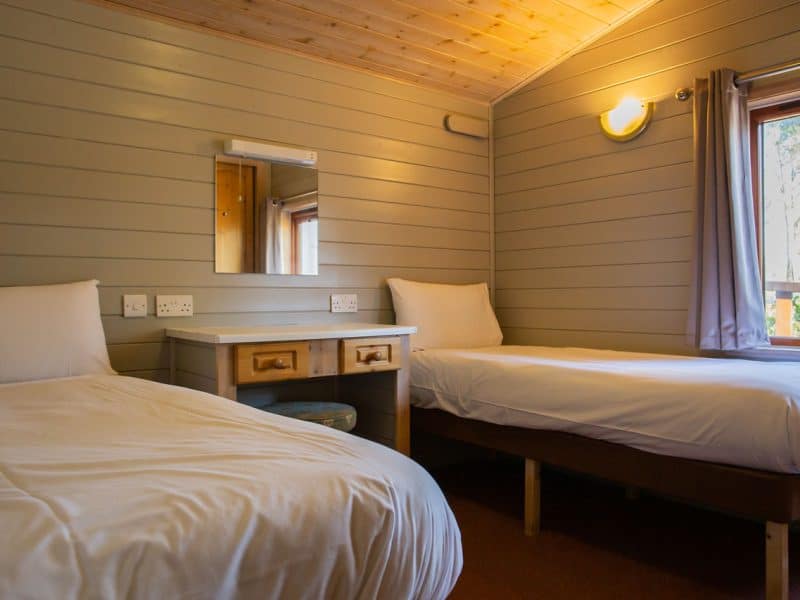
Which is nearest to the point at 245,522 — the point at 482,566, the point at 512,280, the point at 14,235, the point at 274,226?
the point at 482,566

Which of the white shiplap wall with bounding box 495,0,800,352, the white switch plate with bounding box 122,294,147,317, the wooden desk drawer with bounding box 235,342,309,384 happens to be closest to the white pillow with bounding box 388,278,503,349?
the white shiplap wall with bounding box 495,0,800,352

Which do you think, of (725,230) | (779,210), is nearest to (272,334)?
(725,230)

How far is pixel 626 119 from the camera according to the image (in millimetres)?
3123

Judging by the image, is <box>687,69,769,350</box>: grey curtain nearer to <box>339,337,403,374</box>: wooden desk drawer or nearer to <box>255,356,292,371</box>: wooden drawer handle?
<box>339,337,403,374</box>: wooden desk drawer

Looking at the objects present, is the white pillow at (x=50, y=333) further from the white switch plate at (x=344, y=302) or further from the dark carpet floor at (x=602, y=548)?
the dark carpet floor at (x=602, y=548)

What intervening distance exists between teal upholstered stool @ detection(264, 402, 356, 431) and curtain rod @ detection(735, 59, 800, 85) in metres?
2.18

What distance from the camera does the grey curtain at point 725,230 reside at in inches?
103

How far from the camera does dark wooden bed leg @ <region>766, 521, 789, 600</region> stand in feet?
5.79

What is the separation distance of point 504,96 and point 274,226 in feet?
5.66

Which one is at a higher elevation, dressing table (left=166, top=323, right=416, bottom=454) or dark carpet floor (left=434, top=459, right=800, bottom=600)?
dressing table (left=166, top=323, right=416, bottom=454)

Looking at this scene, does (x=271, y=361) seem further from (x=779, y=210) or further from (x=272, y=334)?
(x=779, y=210)

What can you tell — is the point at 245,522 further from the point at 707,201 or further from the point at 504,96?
the point at 504,96

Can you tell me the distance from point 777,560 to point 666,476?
37 centimetres

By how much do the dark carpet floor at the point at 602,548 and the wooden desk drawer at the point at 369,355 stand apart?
2.45 feet
